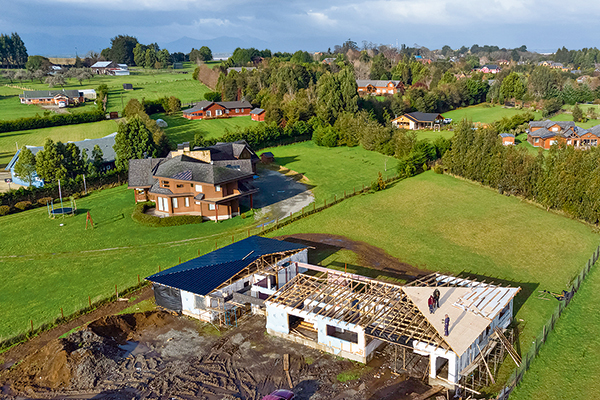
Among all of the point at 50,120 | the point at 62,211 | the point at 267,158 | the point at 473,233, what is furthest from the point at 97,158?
the point at 473,233

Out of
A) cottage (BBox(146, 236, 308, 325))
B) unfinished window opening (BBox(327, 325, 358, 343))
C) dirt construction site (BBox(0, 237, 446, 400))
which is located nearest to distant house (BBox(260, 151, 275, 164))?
cottage (BBox(146, 236, 308, 325))

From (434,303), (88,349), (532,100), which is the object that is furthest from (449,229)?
(532,100)

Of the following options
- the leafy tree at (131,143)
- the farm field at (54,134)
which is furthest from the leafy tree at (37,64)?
the leafy tree at (131,143)

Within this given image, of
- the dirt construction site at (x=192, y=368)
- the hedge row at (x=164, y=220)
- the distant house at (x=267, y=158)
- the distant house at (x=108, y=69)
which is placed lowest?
the dirt construction site at (x=192, y=368)

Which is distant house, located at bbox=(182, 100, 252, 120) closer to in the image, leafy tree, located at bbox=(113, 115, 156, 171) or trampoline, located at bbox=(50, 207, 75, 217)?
leafy tree, located at bbox=(113, 115, 156, 171)

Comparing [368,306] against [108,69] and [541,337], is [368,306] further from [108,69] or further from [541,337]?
[108,69]

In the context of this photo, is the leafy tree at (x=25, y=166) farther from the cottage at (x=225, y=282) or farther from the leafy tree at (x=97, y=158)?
the cottage at (x=225, y=282)
